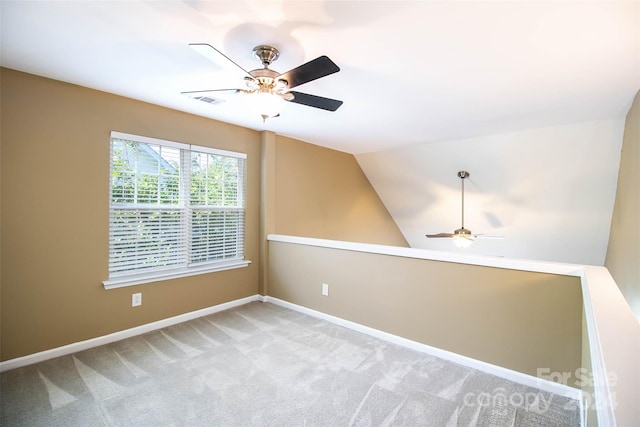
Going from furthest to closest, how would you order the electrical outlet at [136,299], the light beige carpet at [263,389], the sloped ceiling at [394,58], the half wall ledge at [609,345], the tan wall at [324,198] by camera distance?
the tan wall at [324,198] < the electrical outlet at [136,299] < the light beige carpet at [263,389] < the sloped ceiling at [394,58] < the half wall ledge at [609,345]

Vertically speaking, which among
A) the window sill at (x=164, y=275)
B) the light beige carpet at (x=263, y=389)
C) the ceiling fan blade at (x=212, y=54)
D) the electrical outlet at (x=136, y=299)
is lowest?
the light beige carpet at (x=263, y=389)

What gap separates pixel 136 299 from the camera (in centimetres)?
305

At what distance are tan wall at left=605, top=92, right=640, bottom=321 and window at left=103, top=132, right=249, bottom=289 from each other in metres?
3.95

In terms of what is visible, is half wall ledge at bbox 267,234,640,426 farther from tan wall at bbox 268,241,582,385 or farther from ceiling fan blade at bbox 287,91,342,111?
ceiling fan blade at bbox 287,91,342,111

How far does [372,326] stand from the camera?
3080 mm

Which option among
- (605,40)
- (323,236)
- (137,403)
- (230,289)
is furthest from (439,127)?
(137,403)

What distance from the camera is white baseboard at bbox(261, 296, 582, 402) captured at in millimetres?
2142

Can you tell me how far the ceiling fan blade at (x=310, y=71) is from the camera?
61.8 inches

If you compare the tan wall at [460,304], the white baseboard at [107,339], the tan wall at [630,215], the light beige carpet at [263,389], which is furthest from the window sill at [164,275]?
the tan wall at [630,215]

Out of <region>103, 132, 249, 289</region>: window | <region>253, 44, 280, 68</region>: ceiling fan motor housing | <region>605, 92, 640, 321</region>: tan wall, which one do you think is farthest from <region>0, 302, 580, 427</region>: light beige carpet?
<region>253, 44, 280, 68</region>: ceiling fan motor housing

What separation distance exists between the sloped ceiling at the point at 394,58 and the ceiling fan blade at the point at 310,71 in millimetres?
264

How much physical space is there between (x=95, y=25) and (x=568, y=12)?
2.59 m

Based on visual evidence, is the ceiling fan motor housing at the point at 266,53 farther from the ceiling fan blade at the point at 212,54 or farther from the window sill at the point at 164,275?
the window sill at the point at 164,275

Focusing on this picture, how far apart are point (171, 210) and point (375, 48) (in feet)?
8.49
